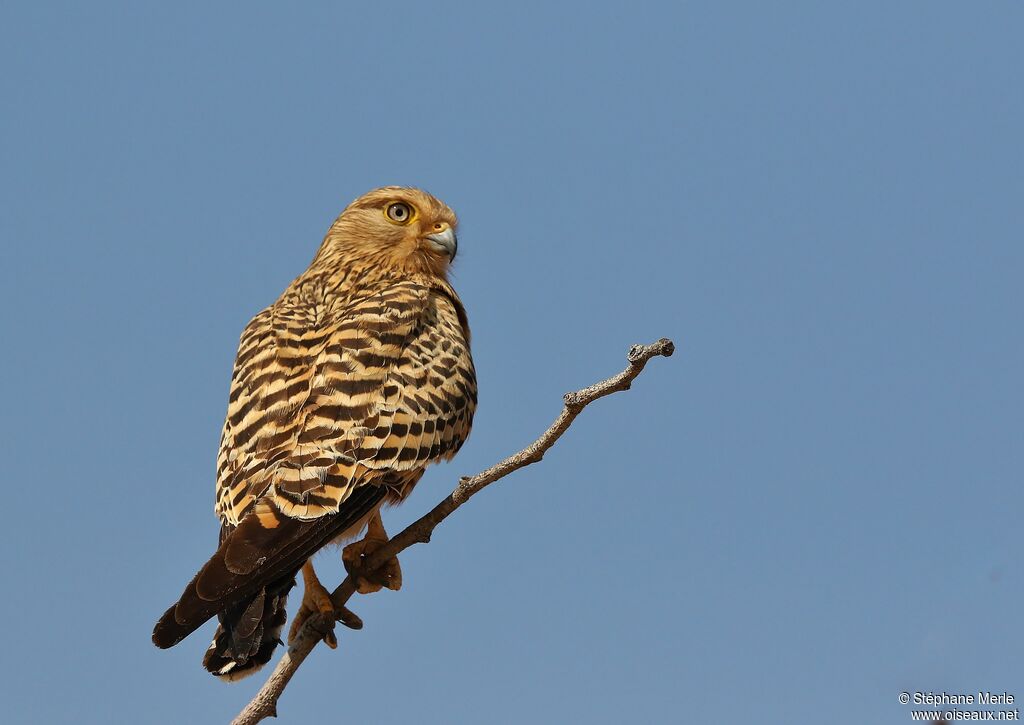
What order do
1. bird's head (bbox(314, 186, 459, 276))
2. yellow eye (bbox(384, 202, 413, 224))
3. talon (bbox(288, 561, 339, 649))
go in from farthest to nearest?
1. yellow eye (bbox(384, 202, 413, 224))
2. bird's head (bbox(314, 186, 459, 276))
3. talon (bbox(288, 561, 339, 649))

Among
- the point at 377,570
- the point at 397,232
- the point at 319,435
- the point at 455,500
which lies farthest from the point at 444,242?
the point at 455,500

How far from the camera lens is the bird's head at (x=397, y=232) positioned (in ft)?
26.9

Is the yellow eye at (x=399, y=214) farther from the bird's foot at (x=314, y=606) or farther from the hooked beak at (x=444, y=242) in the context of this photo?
the bird's foot at (x=314, y=606)

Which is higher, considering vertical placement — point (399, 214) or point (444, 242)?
point (399, 214)

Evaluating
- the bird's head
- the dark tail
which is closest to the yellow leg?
the dark tail

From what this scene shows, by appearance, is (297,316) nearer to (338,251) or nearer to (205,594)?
(338,251)

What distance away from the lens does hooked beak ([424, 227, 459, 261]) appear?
27.1 ft

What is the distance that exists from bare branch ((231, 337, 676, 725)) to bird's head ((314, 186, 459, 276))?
2688 millimetres

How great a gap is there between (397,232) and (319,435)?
2.75m

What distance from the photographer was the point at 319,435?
5.88 meters

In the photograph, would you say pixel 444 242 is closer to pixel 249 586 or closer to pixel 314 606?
pixel 314 606

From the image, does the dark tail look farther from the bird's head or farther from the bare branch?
the bird's head

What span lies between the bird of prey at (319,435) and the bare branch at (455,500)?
0.18 metres

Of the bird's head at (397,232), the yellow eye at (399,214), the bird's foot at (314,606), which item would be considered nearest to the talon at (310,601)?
the bird's foot at (314,606)
